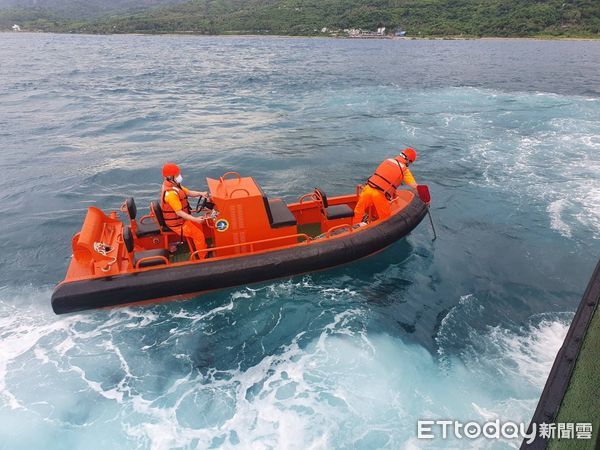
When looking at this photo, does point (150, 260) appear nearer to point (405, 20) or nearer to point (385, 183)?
point (385, 183)

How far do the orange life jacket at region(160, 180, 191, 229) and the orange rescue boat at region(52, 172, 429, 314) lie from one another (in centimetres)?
19

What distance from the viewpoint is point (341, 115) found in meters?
18.3

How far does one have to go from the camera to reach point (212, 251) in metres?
6.78

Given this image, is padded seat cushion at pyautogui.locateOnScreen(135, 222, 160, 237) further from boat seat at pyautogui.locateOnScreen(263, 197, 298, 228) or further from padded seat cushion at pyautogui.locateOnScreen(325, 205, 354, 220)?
padded seat cushion at pyautogui.locateOnScreen(325, 205, 354, 220)

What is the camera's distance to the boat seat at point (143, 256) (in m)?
6.41

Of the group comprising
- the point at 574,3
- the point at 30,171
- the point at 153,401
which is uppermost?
the point at 574,3

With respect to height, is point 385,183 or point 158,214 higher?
point 385,183

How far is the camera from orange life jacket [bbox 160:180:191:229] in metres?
6.62

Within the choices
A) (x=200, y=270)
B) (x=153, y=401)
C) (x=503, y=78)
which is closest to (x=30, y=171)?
(x=200, y=270)

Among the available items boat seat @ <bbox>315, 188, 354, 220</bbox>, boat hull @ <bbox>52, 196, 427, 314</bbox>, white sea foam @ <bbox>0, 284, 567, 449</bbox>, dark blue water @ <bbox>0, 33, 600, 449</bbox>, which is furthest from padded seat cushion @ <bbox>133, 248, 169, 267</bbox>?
boat seat @ <bbox>315, 188, 354, 220</bbox>

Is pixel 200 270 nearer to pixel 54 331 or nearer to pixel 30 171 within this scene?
pixel 54 331

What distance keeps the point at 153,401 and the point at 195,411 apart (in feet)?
1.95

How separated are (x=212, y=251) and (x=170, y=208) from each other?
1.00m

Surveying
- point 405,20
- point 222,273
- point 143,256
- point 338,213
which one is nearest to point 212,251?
point 222,273
